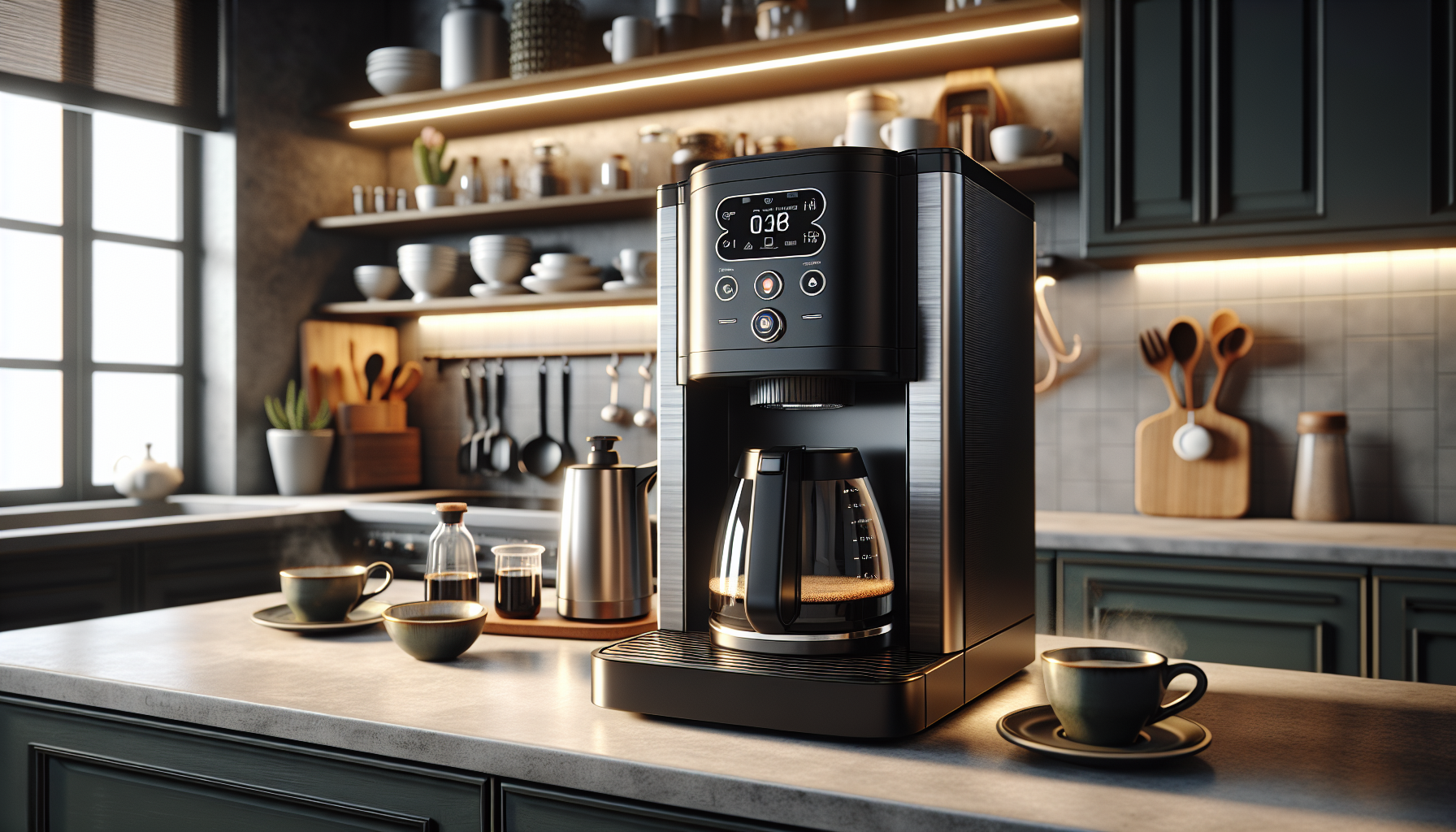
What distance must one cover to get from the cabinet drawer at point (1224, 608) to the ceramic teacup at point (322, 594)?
1651 millimetres

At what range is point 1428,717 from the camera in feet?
3.22

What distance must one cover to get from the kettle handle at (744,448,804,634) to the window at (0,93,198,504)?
3214mm

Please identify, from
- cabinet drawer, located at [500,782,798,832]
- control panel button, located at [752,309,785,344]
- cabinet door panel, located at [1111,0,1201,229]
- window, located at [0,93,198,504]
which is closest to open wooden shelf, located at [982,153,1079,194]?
cabinet door panel, located at [1111,0,1201,229]

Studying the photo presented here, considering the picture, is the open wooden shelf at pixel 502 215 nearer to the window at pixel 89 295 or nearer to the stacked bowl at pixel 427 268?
the stacked bowl at pixel 427 268

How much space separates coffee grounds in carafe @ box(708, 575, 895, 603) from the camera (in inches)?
38.4

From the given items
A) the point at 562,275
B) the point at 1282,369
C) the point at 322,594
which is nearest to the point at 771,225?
the point at 322,594

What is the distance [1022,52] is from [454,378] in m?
2.30

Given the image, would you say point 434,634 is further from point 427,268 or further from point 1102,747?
point 427,268

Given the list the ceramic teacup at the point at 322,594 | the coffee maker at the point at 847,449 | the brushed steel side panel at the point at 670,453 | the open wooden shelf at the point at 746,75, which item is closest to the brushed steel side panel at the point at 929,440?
the coffee maker at the point at 847,449

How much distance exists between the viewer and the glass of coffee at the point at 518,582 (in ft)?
4.66

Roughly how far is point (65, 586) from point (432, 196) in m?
1.70

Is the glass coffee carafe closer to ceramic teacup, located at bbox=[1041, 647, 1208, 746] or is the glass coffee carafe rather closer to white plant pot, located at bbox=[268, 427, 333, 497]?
ceramic teacup, located at bbox=[1041, 647, 1208, 746]

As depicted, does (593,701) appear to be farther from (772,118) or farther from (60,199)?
(60,199)

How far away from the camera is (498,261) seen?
3635 mm
